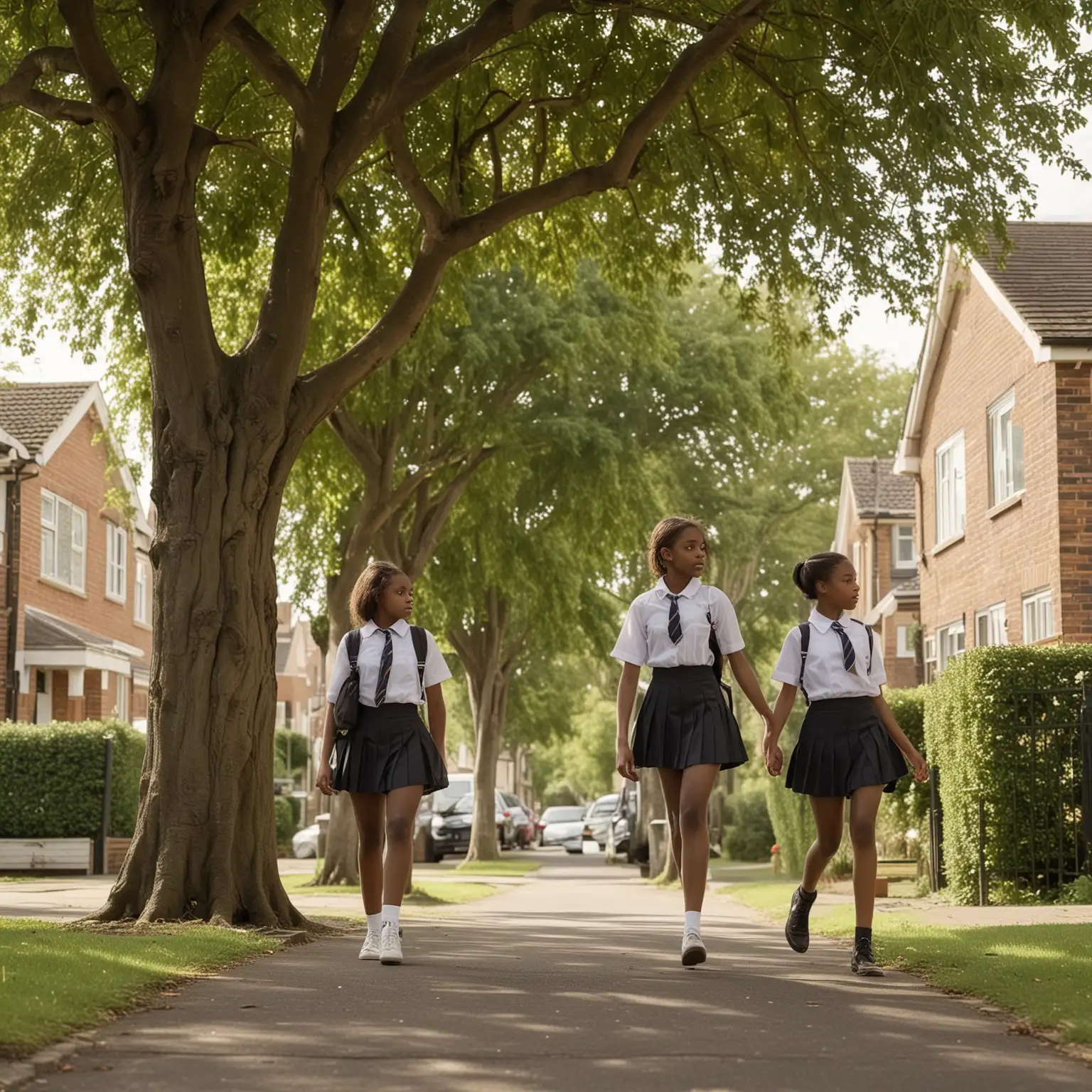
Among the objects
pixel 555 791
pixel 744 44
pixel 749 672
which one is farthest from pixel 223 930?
pixel 555 791

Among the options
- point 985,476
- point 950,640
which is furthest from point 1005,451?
point 950,640

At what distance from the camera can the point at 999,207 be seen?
13.3 m

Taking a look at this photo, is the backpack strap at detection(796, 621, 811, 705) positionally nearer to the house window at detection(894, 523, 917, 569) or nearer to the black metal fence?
the black metal fence

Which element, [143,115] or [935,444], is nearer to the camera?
[143,115]

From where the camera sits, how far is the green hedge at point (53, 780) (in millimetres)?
25312

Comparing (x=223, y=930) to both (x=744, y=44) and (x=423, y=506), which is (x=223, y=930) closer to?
(x=744, y=44)

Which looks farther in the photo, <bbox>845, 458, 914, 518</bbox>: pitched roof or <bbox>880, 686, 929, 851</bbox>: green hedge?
<bbox>845, 458, 914, 518</bbox>: pitched roof

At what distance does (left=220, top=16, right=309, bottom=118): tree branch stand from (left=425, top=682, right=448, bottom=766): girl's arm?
16.2 ft

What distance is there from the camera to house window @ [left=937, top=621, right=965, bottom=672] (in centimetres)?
2622

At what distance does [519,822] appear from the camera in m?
51.1

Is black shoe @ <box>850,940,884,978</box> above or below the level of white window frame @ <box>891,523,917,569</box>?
below

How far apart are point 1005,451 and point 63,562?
18.6 metres

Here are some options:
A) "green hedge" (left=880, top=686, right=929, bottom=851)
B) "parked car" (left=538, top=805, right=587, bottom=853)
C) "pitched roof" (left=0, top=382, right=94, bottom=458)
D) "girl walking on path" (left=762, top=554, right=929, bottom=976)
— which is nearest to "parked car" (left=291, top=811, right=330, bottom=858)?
"pitched roof" (left=0, top=382, right=94, bottom=458)

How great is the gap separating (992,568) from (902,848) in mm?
4158
